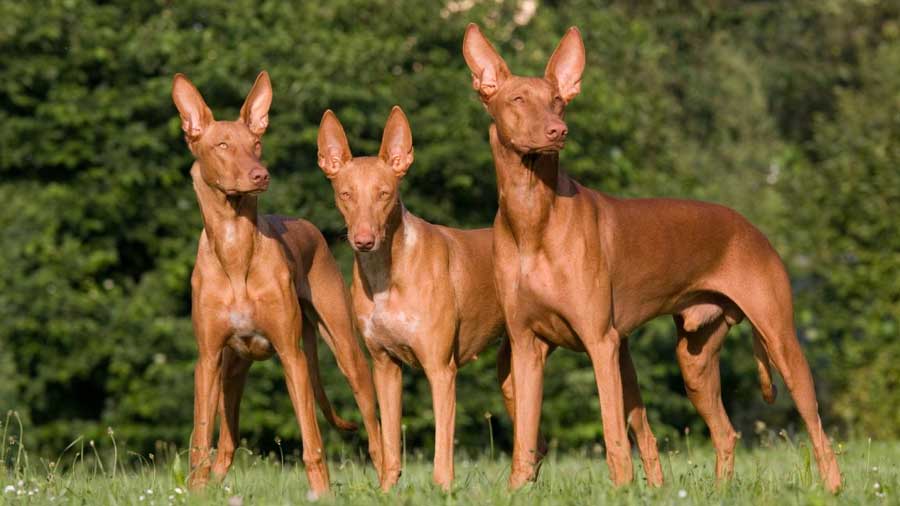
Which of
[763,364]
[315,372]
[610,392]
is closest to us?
[610,392]

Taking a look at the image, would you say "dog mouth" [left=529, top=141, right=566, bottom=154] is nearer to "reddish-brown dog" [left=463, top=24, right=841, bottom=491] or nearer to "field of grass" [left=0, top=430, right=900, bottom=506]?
"reddish-brown dog" [left=463, top=24, right=841, bottom=491]

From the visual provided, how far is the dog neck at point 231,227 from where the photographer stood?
26.2 feet

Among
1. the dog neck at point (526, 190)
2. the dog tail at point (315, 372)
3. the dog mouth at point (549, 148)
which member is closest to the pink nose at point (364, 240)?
the dog neck at point (526, 190)

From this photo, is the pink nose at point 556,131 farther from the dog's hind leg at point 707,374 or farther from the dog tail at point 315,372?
the dog tail at point 315,372

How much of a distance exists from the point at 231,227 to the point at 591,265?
201 cm

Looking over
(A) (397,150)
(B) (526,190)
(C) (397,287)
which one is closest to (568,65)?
(B) (526,190)

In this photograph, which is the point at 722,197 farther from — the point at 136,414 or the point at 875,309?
the point at 136,414

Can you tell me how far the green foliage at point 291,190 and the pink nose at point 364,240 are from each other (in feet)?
24.7

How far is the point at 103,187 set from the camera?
15.8 m

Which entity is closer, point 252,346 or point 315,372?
point 252,346

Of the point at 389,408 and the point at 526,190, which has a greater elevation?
the point at 526,190

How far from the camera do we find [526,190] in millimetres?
7824

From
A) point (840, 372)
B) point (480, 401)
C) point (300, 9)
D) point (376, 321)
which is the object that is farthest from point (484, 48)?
point (840, 372)

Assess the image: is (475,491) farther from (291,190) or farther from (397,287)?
(291,190)
